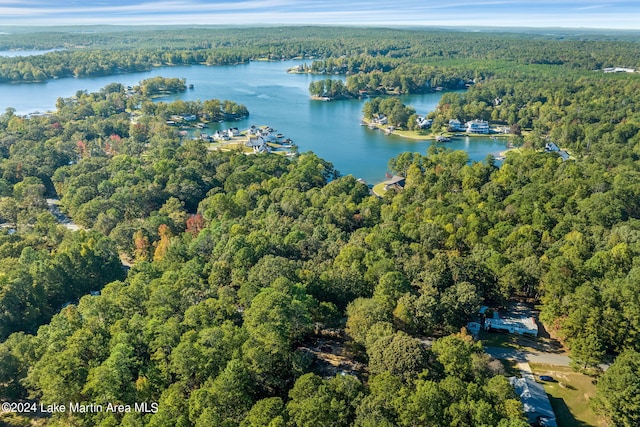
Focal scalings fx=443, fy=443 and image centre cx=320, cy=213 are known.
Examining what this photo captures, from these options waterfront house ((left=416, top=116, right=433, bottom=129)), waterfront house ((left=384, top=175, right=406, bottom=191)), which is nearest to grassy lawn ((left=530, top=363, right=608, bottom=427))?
waterfront house ((left=384, top=175, right=406, bottom=191))

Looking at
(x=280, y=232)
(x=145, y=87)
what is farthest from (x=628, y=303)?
(x=145, y=87)

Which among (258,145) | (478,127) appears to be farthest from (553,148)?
(258,145)

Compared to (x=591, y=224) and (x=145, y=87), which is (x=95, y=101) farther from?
(x=591, y=224)

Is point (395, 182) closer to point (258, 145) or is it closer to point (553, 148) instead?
point (258, 145)

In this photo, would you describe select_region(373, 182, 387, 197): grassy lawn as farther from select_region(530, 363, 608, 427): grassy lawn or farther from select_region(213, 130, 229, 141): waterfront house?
select_region(530, 363, 608, 427): grassy lawn

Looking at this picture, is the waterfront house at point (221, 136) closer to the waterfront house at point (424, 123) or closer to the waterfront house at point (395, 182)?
the waterfront house at point (395, 182)
